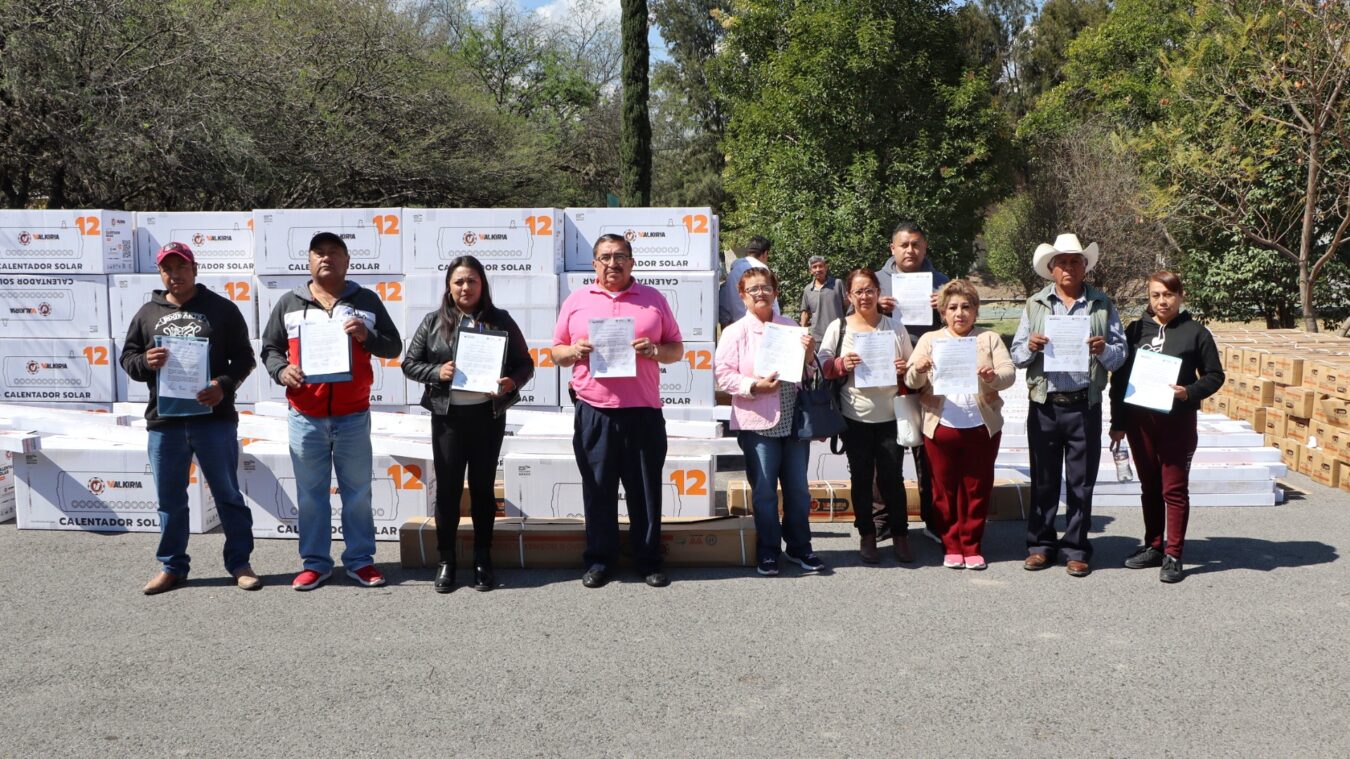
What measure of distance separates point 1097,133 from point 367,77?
16.7 meters

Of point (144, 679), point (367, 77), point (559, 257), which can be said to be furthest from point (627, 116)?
point (144, 679)

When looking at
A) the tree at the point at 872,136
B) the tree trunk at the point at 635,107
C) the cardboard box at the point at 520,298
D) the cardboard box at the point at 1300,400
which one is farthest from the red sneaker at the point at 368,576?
the tree trunk at the point at 635,107

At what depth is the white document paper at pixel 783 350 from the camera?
5973 mm

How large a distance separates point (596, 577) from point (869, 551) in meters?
1.68

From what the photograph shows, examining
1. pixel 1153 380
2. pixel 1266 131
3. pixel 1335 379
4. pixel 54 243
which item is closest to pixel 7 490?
pixel 54 243

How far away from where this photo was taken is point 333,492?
716cm

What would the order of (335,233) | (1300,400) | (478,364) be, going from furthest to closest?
1. (1300,400)
2. (335,233)
3. (478,364)

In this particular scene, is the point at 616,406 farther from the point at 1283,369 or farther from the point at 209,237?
the point at 1283,369

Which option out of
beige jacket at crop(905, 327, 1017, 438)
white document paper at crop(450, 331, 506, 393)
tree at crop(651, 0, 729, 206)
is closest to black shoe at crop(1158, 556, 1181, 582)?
beige jacket at crop(905, 327, 1017, 438)

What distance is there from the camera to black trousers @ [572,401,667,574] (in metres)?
5.96

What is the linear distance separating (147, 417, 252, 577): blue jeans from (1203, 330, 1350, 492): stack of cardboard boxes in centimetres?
828

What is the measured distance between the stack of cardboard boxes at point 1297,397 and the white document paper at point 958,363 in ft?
15.0

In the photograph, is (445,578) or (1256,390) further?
(1256,390)

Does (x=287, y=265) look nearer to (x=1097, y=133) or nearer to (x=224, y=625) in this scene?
(x=224, y=625)
